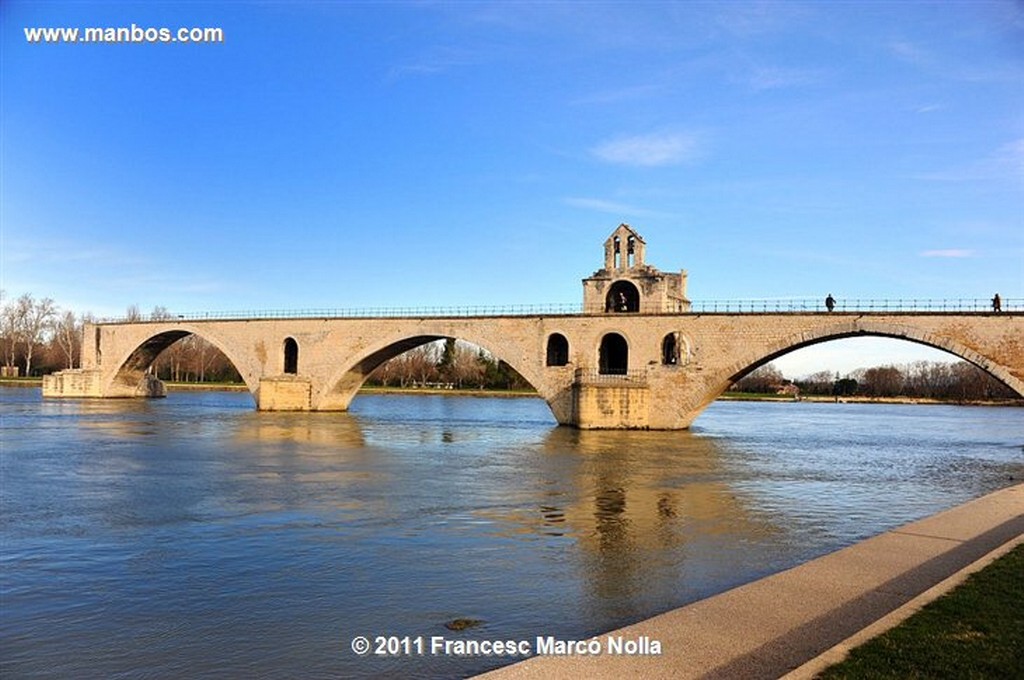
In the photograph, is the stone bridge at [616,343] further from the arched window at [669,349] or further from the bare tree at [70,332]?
the bare tree at [70,332]

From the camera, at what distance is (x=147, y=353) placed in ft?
217

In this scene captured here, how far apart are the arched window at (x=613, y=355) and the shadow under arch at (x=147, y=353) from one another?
83.5ft

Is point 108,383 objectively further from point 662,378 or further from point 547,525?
point 547,525

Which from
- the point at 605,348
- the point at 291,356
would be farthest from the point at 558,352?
the point at 291,356

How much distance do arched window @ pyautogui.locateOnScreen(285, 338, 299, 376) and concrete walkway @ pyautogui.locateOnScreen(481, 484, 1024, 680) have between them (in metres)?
47.3

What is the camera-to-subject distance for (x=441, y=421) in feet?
163

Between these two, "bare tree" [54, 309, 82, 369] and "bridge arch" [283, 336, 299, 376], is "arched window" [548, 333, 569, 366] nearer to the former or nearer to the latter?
"bridge arch" [283, 336, 299, 376]

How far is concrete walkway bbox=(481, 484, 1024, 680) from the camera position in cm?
666

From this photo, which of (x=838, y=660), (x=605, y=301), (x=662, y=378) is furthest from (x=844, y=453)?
(x=838, y=660)

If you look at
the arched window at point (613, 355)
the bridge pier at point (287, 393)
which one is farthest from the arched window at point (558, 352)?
the bridge pier at point (287, 393)

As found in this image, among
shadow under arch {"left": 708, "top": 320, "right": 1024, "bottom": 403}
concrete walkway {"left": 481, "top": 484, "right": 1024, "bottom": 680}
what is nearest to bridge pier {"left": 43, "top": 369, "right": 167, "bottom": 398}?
shadow under arch {"left": 708, "top": 320, "right": 1024, "bottom": 403}

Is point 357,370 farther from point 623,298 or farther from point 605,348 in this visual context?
point 623,298

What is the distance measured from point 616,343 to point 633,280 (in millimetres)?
4293

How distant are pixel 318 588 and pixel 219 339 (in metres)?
49.5
